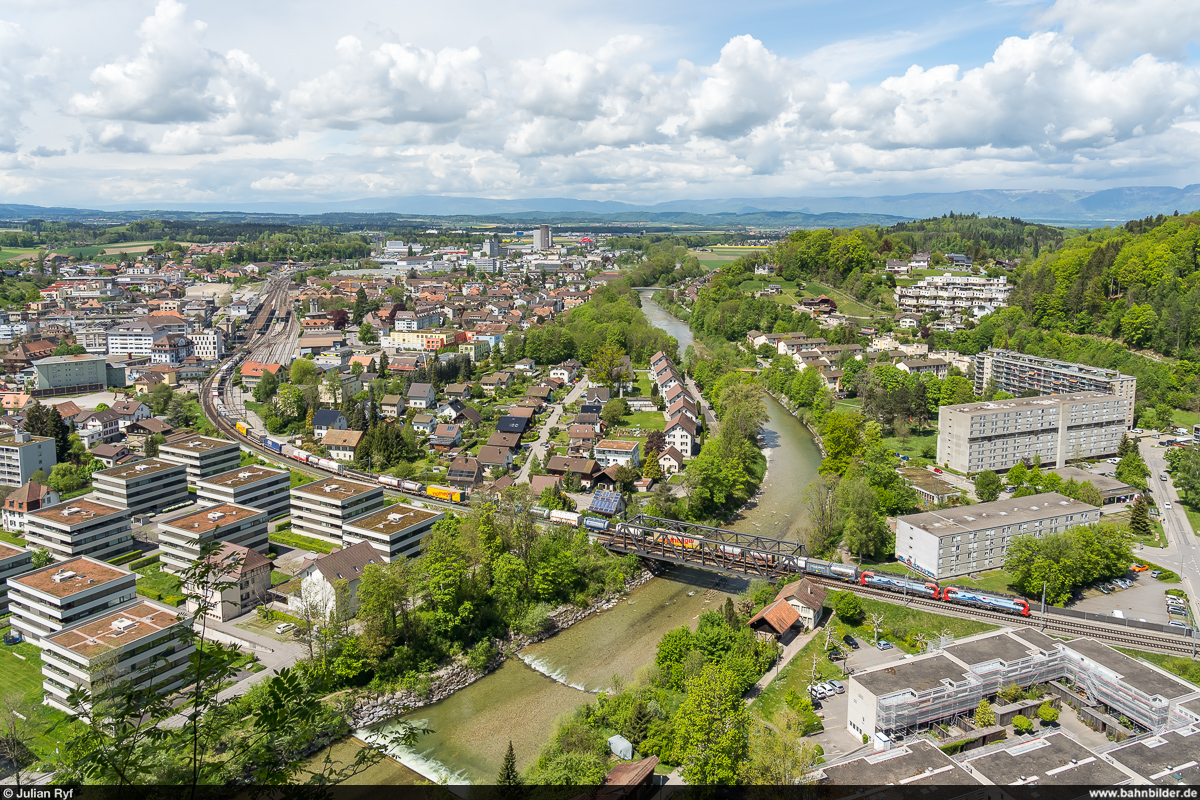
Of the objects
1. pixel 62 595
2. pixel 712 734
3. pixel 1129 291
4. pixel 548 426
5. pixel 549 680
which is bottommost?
pixel 549 680

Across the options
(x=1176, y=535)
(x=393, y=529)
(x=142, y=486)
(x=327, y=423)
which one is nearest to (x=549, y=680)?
(x=393, y=529)

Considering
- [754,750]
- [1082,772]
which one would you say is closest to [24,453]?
[754,750]

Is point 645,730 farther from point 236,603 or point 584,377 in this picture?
point 584,377

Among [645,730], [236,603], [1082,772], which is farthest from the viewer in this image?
[236,603]

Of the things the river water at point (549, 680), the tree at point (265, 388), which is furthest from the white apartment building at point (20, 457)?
the river water at point (549, 680)

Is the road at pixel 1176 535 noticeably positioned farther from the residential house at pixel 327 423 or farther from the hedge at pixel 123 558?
the residential house at pixel 327 423

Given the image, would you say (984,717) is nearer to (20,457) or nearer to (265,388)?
(20,457)
